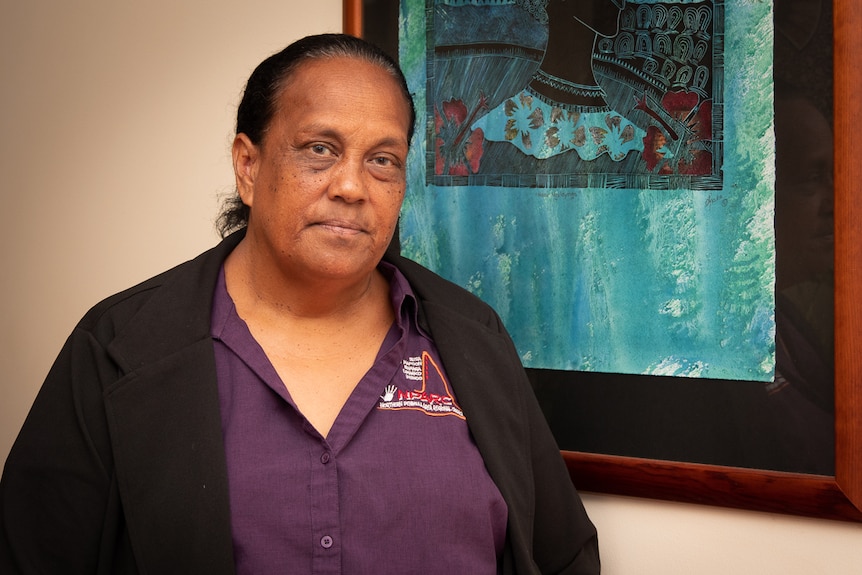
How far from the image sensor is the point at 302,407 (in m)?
1.33

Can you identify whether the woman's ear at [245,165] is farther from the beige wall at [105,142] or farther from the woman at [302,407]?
the beige wall at [105,142]

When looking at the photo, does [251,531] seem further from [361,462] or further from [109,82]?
[109,82]

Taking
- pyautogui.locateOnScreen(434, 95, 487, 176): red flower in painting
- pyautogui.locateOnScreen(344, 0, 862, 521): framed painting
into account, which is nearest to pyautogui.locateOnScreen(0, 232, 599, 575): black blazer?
pyautogui.locateOnScreen(344, 0, 862, 521): framed painting

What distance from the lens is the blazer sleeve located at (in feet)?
4.09

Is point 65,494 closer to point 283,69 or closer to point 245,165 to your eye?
point 245,165

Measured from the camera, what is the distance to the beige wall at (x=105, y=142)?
1885mm

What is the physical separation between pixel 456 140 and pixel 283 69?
39 cm

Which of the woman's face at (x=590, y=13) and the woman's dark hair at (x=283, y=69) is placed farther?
the woman's face at (x=590, y=13)

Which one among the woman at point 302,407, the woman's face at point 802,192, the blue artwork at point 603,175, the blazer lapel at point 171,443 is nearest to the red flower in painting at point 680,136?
the blue artwork at point 603,175

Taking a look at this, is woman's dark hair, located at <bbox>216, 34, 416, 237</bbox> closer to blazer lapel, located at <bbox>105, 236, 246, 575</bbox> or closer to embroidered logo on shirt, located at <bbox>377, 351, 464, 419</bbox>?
blazer lapel, located at <bbox>105, 236, 246, 575</bbox>

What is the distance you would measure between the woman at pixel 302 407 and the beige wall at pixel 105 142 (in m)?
0.44

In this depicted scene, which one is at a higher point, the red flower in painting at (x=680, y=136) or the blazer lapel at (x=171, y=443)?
the red flower in painting at (x=680, y=136)

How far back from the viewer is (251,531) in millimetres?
1238

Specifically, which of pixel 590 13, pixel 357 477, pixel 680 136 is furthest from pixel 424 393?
pixel 590 13
